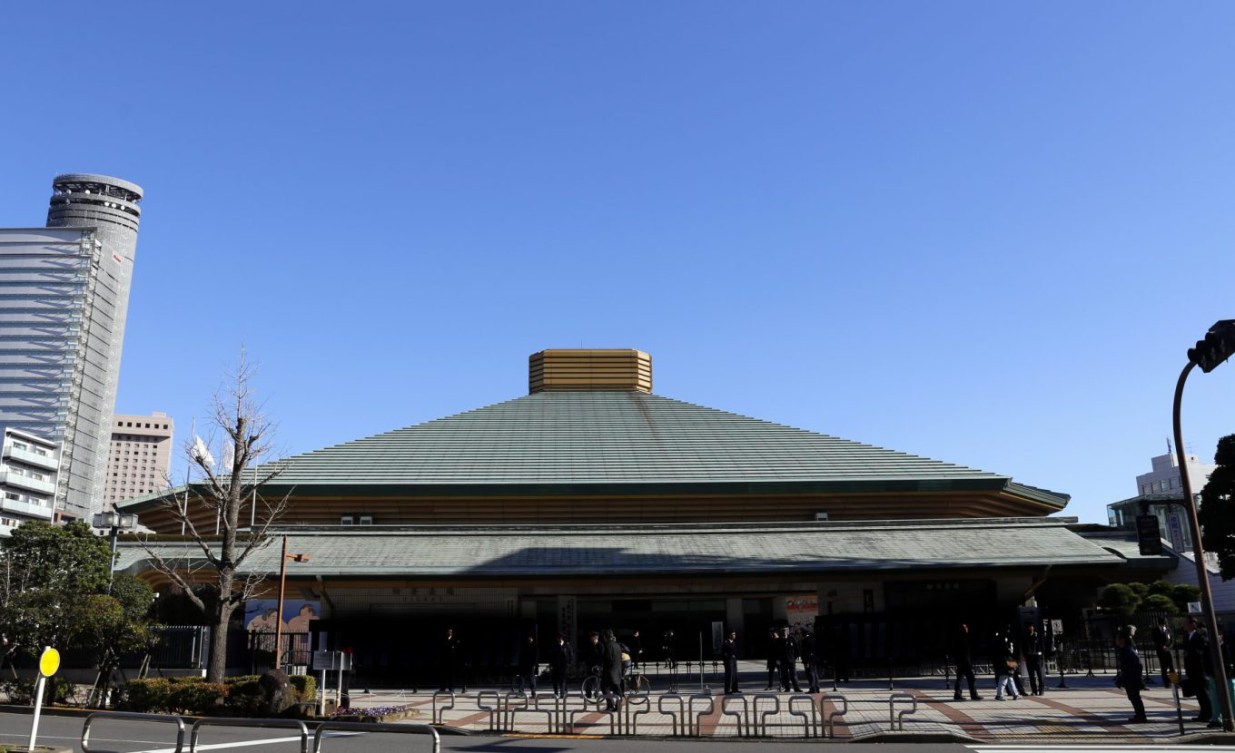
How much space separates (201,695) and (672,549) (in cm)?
1562

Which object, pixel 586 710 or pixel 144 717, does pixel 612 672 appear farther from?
pixel 144 717

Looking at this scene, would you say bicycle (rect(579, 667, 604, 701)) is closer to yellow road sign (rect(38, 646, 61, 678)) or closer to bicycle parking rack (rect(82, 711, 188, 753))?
bicycle parking rack (rect(82, 711, 188, 753))

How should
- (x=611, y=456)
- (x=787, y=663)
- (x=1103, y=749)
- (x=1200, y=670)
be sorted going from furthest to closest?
1. (x=611, y=456)
2. (x=787, y=663)
3. (x=1200, y=670)
4. (x=1103, y=749)

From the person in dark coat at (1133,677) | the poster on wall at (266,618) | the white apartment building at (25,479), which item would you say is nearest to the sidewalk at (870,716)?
the person in dark coat at (1133,677)

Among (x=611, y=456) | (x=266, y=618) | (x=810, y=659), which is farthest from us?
(x=611, y=456)

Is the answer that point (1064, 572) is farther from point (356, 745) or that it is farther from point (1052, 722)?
point (356, 745)

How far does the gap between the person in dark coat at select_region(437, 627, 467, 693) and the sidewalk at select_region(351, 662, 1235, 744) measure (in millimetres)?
2638

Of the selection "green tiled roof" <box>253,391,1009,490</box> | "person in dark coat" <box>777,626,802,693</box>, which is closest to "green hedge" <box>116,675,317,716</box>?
"person in dark coat" <box>777,626,802,693</box>

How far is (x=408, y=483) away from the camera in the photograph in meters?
33.8

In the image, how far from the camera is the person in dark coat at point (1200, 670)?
15734 millimetres

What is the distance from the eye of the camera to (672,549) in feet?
102

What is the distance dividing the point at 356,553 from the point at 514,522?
21.9 ft

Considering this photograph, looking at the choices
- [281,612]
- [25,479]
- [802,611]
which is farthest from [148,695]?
[25,479]

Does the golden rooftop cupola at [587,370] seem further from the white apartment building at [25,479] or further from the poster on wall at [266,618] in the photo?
the white apartment building at [25,479]
